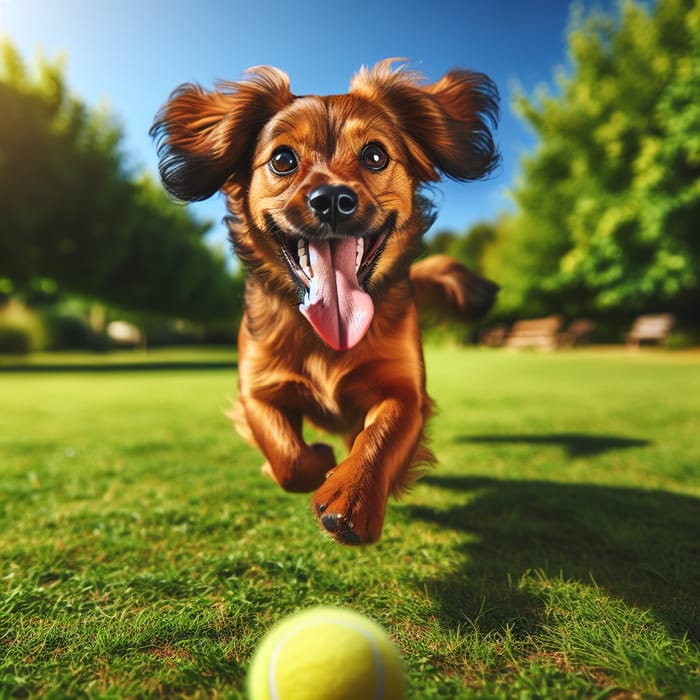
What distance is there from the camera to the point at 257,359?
7.89ft

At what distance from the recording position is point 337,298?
2.00 m

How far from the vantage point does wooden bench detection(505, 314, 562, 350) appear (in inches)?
986

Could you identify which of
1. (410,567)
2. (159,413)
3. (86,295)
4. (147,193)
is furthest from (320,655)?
(147,193)

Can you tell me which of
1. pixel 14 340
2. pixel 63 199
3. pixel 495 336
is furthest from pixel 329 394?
pixel 14 340

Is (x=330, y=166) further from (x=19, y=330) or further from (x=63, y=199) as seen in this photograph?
(x=19, y=330)

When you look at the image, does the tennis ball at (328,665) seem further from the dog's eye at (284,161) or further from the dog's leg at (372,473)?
the dog's eye at (284,161)

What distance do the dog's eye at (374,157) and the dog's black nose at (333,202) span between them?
0.37 metres

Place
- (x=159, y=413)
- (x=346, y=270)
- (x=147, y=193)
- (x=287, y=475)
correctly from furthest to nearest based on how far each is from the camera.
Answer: (x=147, y=193)
(x=159, y=413)
(x=287, y=475)
(x=346, y=270)

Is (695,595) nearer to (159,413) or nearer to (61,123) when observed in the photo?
(159,413)

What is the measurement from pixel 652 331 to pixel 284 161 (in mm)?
24290

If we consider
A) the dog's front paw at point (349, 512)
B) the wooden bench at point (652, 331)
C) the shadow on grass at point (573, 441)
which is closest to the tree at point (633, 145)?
the wooden bench at point (652, 331)

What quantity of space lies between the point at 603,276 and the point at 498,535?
1747 centimetres

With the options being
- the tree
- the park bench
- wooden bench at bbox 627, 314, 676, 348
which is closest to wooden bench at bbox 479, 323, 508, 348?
the park bench

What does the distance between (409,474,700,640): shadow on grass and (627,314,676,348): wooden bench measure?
873 inches
